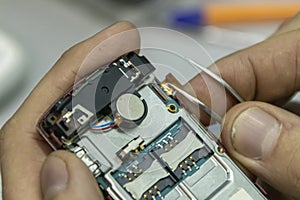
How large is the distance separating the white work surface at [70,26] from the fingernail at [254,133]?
0.29 metres

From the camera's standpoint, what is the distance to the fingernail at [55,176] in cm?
47

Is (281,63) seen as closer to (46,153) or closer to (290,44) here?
(290,44)

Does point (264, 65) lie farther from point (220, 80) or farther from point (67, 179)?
point (67, 179)

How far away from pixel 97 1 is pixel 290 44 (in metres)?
0.30

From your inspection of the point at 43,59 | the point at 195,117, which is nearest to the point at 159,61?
the point at 195,117

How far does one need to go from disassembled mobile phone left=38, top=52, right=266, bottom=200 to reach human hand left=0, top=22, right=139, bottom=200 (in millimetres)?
15

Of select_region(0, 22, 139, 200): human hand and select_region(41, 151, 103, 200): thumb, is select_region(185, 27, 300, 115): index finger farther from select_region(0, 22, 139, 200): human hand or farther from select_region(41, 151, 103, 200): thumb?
select_region(41, 151, 103, 200): thumb

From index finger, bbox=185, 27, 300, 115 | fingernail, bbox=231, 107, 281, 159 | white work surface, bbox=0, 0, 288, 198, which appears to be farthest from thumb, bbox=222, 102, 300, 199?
white work surface, bbox=0, 0, 288, 198

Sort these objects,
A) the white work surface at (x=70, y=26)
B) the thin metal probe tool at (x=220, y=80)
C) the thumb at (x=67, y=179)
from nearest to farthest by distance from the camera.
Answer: the thumb at (x=67, y=179) → the thin metal probe tool at (x=220, y=80) → the white work surface at (x=70, y=26)

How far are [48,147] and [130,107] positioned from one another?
0.10m

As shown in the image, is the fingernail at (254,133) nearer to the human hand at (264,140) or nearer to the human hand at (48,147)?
the human hand at (264,140)

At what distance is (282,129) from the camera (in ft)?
1.72

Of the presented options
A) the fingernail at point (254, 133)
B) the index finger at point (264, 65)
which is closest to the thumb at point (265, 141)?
the fingernail at point (254, 133)

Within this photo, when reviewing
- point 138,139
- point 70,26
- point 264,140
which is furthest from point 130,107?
point 70,26
